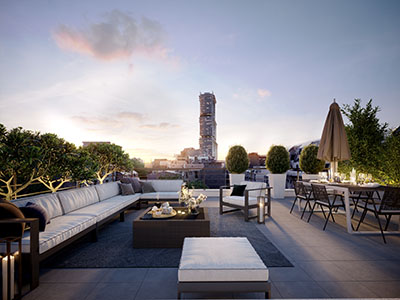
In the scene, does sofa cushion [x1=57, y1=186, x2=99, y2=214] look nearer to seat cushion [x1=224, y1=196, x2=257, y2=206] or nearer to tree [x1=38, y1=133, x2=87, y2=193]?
tree [x1=38, y1=133, x2=87, y2=193]

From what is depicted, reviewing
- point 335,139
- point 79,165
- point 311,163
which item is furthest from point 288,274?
point 311,163

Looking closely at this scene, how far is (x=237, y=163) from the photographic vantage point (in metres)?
6.93

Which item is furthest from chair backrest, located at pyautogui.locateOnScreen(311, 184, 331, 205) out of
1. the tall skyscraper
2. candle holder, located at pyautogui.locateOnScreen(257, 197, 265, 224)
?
the tall skyscraper

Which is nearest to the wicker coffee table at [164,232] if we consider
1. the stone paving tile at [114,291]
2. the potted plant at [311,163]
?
the stone paving tile at [114,291]

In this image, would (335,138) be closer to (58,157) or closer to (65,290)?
(65,290)

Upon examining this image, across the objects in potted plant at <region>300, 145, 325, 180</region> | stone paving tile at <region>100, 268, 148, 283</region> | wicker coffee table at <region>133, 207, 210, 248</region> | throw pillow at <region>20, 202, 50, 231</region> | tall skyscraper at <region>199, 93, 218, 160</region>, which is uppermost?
tall skyscraper at <region>199, 93, 218, 160</region>

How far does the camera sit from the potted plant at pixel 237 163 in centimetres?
691

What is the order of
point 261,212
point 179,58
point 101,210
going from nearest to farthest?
1. point 101,210
2. point 261,212
3. point 179,58

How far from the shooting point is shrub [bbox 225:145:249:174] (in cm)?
693

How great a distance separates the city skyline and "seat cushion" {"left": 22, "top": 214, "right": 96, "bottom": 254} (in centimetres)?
296

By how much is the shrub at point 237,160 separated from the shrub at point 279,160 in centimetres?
87

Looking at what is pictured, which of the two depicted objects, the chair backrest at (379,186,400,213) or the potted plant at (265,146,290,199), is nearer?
the chair backrest at (379,186,400,213)

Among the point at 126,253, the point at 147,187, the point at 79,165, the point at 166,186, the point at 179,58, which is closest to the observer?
the point at 126,253

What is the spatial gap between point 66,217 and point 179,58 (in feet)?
18.0
